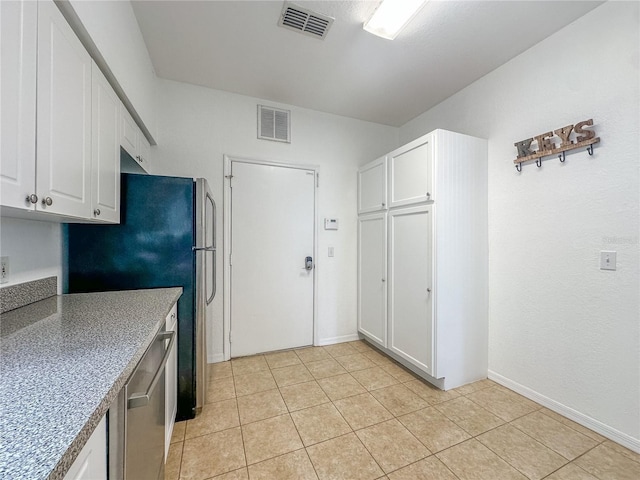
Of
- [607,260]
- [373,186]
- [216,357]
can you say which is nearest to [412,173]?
[373,186]

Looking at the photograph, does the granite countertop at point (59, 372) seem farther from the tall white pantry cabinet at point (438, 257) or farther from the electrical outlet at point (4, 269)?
the tall white pantry cabinet at point (438, 257)

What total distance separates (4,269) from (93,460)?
43.7 inches

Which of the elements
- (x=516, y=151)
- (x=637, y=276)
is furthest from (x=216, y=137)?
(x=637, y=276)

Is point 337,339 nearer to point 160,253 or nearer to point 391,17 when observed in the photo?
point 160,253

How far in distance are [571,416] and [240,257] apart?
2.90 meters

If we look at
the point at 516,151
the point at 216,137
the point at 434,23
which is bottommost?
the point at 516,151

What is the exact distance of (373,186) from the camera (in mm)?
2898

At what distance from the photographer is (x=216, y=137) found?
2.65m

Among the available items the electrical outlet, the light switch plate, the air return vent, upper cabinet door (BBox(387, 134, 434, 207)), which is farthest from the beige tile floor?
the air return vent

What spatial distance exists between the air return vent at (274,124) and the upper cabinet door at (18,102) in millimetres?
1962

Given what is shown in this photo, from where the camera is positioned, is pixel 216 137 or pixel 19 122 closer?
pixel 19 122

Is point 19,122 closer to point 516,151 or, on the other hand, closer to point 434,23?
point 434,23

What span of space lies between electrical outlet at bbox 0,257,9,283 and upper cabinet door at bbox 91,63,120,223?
1.23ft

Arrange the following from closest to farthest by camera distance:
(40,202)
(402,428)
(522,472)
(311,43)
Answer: (40,202) < (522,472) < (402,428) < (311,43)
